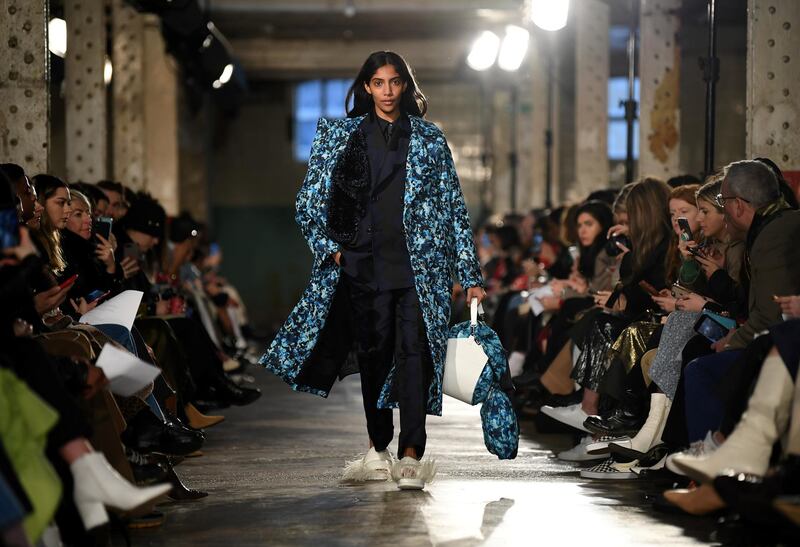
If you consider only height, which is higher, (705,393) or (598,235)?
(598,235)

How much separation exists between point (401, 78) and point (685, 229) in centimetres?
139

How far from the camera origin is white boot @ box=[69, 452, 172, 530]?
12.2ft

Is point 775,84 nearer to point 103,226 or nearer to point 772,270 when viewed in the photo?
point 772,270

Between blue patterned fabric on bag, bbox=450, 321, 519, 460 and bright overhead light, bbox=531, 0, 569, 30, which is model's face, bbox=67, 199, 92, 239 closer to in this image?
blue patterned fabric on bag, bbox=450, 321, 519, 460

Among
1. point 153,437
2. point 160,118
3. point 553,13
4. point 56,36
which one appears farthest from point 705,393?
point 160,118

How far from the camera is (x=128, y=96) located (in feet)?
40.8

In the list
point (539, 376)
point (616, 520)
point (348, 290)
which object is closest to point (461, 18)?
point (539, 376)

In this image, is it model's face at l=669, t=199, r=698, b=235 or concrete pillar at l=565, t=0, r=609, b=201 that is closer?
model's face at l=669, t=199, r=698, b=235

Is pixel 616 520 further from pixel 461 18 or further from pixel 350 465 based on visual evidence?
pixel 461 18

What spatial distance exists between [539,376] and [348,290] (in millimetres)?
2515

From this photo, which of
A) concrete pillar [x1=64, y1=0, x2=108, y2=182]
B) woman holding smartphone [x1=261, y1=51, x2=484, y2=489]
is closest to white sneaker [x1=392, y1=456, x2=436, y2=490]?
woman holding smartphone [x1=261, y1=51, x2=484, y2=489]

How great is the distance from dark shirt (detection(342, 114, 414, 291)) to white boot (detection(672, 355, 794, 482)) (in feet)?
5.33

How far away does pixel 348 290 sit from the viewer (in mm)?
5422

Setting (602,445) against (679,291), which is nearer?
(679,291)
